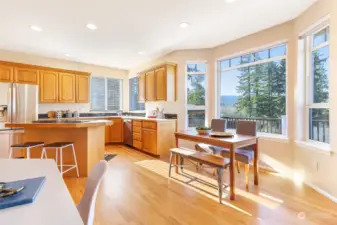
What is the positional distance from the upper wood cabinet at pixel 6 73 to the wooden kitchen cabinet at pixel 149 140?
3.44 metres

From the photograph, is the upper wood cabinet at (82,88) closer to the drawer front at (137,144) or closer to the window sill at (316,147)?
the drawer front at (137,144)

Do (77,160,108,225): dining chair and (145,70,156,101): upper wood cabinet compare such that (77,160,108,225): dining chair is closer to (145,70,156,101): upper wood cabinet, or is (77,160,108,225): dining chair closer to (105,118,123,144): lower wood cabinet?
(145,70,156,101): upper wood cabinet

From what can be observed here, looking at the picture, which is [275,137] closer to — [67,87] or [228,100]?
[228,100]

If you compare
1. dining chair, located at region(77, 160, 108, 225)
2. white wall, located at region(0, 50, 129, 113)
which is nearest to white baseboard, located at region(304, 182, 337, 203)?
dining chair, located at region(77, 160, 108, 225)

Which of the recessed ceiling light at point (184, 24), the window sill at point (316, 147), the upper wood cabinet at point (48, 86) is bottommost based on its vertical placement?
the window sill at point (316, 147)

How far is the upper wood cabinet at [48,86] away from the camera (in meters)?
5.34

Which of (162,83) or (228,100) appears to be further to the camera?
(162,83)

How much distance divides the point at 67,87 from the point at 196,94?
3.68 metres

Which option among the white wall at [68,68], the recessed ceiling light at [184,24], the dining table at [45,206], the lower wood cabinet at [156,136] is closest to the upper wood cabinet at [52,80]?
the white wall at [68,68]

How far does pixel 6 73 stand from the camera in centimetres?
480

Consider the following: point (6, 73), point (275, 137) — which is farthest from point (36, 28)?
point (275, 137)

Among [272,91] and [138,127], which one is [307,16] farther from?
[138,127]

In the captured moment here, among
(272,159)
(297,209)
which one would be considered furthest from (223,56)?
(297,209)

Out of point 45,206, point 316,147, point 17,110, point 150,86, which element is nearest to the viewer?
point 45,206
